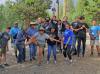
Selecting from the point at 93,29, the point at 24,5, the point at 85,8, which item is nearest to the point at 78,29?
the point at 93,29

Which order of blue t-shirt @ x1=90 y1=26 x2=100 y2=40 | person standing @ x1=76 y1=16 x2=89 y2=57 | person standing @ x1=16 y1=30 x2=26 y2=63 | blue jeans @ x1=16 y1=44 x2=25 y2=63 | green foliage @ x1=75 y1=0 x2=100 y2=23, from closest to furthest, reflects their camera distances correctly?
person standing @ x1=16 y1=30 x2=26 y2=63 → blue jeans @ x1=16 y1=44 x2=25 y2=63 → person standing @ x1=76 y1=16 x2=89 y2=57 → blue t-shirt @ x1=90 y1=26 x2=100 y2=40 → green foliage @ x1=75 y1=0 x2=100 y2=23

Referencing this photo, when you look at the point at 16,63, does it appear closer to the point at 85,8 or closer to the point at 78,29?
the point at 78,29

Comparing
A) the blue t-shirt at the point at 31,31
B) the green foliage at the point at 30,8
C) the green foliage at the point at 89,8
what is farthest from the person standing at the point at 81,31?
the green foliage at the point at 89,8

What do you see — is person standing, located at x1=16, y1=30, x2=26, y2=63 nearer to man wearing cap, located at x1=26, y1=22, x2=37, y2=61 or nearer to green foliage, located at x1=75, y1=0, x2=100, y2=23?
man wearing cap, located at x1=26, y1=22, x2=37, y2=61

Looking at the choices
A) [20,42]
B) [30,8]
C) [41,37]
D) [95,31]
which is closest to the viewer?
[41,37]

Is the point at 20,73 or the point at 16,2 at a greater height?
the point at 16,2

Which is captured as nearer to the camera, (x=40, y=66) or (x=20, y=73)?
(x=20, y=73)

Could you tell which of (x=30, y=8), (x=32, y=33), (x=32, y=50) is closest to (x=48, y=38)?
(x=32, y=33)

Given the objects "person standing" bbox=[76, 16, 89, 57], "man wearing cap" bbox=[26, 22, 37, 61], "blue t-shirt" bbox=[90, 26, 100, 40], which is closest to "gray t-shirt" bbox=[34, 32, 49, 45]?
"man wearing cap" bbox=[26, 22, 37, 61]

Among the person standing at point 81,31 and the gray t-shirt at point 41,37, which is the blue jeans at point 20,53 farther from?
the person standing at point 81,31

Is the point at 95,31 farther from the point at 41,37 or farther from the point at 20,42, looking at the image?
the point at 20,42

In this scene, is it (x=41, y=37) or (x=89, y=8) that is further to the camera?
(x=89, y=8)

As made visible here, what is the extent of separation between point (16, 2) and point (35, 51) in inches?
1041

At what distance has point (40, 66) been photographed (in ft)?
43.5
